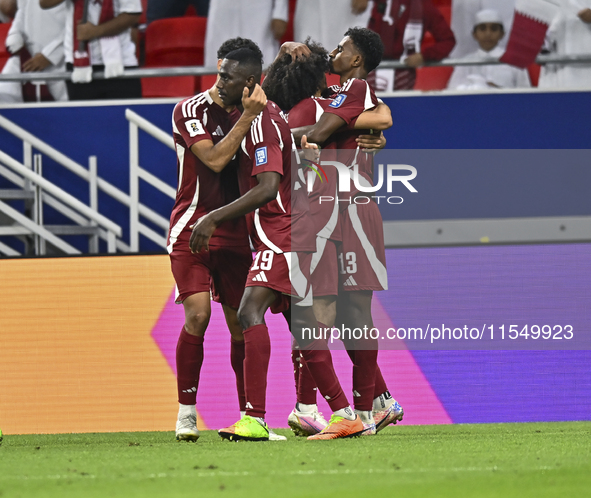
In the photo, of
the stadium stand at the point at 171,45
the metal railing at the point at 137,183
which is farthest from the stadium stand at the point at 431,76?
the metal railing at the point at 137,183

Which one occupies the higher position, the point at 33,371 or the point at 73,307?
the point at 73,307

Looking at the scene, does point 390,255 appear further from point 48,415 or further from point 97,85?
point 97,85

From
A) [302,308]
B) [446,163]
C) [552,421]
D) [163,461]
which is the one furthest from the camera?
[446,163]

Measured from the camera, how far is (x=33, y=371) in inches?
198

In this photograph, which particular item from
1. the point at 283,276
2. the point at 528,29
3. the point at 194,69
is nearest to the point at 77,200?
the point at 194,69

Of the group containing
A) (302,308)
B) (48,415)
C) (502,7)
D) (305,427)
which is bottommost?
(48,415)

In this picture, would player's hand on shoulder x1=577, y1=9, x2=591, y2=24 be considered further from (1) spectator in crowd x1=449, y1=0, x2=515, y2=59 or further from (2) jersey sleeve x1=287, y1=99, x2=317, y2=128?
(2) jersey sleeve x1=287, y1=99, x2=317, y2=128

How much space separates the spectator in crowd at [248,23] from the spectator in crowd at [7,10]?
1.77m

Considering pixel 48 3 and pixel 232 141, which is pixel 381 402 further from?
pixel 48 3

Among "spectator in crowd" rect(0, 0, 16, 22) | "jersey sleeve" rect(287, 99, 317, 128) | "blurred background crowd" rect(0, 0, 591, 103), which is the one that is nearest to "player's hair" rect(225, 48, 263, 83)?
"jersey sleeve" rect(287, 99, 317, 128)

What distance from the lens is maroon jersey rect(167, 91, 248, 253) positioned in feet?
12.9

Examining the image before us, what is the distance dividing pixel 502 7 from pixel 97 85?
3.40m

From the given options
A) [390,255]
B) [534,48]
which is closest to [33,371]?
[390,255]

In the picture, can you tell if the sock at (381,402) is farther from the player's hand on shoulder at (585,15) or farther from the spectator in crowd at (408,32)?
the player's hand on shoulder at (585,15)
